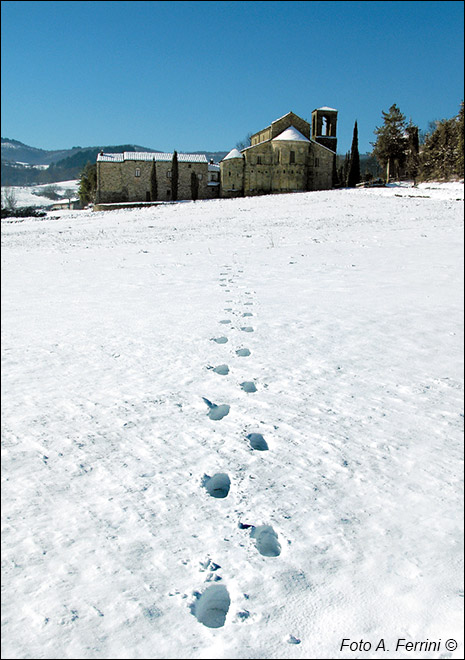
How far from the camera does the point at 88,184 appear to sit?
2574 inches

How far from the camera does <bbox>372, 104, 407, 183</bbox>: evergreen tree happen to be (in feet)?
163

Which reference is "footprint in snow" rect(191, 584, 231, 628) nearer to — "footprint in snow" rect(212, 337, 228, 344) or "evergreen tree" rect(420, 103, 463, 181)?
"footprint in snow" rect(212, 337, 228, 344)

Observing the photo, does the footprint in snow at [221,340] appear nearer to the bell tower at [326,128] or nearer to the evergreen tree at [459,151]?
the evergreen tree at [459,151]

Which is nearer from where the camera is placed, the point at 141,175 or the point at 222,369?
the point at 222,369

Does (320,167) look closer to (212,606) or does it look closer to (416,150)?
(416,150)

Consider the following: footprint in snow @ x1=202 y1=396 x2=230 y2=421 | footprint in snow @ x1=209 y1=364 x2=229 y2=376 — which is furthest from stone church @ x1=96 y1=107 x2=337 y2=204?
footprint in snow @ x1=202 y1=396 x2=230 y2=421

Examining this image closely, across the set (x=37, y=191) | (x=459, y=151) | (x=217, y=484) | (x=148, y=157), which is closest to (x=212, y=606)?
(x=217, y=484)

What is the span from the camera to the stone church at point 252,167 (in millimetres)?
50906

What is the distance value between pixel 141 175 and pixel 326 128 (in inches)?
920

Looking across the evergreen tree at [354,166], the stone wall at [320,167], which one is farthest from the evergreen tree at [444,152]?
the stone wall at [320,167]

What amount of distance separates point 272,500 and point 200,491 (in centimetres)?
53

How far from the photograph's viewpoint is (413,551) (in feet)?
9.34

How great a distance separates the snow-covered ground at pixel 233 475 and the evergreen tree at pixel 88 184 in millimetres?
59645

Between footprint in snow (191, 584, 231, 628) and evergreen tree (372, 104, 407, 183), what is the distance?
52.9 m
